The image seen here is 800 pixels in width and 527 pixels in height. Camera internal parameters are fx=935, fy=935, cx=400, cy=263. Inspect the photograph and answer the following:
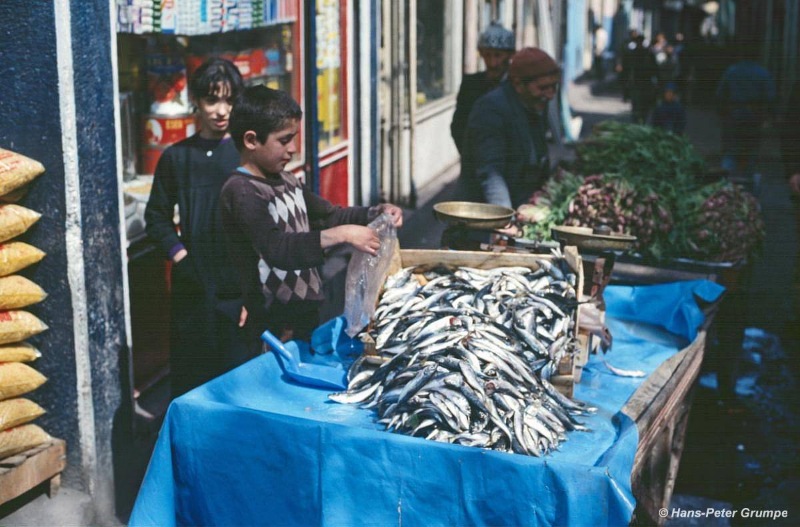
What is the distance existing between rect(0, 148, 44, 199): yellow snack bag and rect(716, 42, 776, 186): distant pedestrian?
1115 centimetres

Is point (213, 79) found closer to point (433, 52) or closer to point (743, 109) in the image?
point (433, 52)

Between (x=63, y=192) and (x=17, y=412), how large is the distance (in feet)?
3.34

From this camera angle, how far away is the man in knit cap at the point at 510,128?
19.3 ft

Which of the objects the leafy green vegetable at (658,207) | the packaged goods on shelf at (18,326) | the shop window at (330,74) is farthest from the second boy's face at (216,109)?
the shop window at (330,74)

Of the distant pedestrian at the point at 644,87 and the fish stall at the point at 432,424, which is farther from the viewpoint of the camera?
A: the distant pedestrian at the point at 644,87

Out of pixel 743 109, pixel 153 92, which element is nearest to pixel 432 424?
pixel 153 92

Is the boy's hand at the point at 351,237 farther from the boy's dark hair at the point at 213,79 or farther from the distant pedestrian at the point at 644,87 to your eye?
the distant pedestrian at the point at 644,87

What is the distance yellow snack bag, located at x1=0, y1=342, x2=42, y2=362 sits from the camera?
4.21 meters

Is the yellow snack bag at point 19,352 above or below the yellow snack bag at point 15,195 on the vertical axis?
below

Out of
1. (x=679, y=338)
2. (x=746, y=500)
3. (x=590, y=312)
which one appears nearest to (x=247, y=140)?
(x=590, y=312)

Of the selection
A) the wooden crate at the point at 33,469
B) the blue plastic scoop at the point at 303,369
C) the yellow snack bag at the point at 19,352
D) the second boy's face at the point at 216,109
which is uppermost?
the second boy's face at the point at 216,109

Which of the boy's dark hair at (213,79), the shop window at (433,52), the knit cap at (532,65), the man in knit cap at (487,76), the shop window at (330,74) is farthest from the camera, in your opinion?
the shop window at (433,52)

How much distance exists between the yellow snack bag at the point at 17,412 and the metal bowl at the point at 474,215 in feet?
7.08

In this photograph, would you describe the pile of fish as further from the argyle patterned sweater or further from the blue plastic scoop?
the argyle patterned sweater
